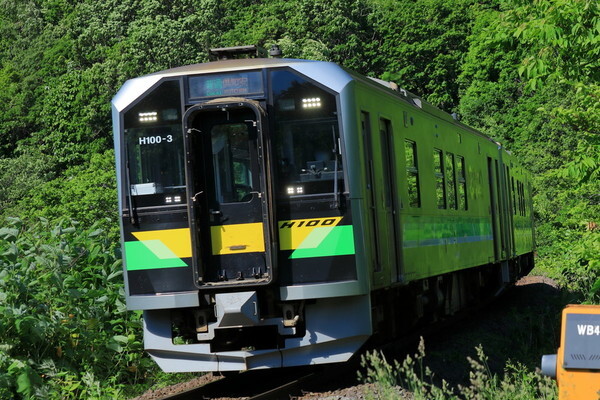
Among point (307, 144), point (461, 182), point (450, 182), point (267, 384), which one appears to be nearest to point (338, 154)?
point (307, 144)

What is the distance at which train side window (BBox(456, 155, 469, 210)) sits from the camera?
15234mm

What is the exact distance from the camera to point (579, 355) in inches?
189

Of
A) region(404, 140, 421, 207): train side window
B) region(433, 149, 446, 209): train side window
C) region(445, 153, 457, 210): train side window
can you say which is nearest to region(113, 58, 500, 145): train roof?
region(404, 140, 421, 207): train side window

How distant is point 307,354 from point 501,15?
14.7 feet

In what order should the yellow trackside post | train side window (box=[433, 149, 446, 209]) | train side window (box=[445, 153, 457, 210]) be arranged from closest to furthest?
the yellow trackside post, train side window (box=[433, 149, 446, 209]), train side window (box=[445, 153, 457, 210])

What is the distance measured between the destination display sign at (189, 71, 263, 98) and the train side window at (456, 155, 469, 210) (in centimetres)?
A: 595

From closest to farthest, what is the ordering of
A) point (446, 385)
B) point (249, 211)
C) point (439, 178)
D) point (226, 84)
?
point (446, 385) → point (249, 211) → point (226, 84) → point (439, 178)

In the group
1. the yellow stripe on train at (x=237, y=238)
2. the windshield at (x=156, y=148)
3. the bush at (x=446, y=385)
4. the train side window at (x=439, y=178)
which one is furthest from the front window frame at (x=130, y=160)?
the train side window at (x=439, y=178)

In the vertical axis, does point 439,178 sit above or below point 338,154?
below

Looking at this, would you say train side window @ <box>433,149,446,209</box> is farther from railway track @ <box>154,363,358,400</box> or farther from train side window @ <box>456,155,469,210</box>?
railway track @ <box>154,363,358,400</box>

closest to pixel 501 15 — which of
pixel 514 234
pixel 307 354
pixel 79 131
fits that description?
pixel 307 354

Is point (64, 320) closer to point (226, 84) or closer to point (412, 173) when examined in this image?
point (226, 84)

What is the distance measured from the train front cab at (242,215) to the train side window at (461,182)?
5.81 metres

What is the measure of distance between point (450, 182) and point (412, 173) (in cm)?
251
